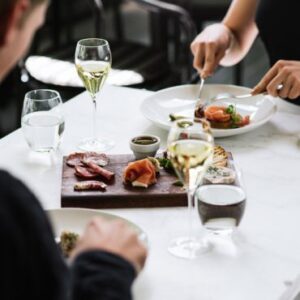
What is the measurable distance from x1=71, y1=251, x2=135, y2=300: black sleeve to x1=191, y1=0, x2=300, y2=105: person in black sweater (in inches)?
41.6

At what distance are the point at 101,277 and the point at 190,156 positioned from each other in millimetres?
302

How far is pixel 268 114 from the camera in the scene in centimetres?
187

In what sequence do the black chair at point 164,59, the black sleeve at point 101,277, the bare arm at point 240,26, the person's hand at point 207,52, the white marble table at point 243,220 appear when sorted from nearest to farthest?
1. the black sleeve at point 101,277
2. the white marble table at point 243,220
3. the person's hand at point 207,52
4. the bare arm at point 240,26
5. the black chair at point 164,59

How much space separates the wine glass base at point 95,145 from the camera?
174 cm

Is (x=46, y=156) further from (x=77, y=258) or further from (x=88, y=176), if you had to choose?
(x=77, y=258)

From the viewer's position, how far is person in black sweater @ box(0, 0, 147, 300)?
2.93 feet

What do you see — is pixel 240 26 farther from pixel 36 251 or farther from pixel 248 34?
pixel 36 251

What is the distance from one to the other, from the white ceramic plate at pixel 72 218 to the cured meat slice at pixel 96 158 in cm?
22

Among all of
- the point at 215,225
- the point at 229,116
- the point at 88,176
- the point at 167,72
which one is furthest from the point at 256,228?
the point at 167,72

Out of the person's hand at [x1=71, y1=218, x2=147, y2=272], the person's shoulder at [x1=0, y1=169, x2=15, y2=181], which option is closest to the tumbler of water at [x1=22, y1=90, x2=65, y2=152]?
the person's hand at [x1=71, y1=218, x2=147, y2=272]

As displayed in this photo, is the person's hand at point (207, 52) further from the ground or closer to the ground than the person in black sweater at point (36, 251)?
closer to the ground

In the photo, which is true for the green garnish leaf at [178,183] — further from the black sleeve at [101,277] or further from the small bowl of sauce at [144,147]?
the black sleeve at [101,277]

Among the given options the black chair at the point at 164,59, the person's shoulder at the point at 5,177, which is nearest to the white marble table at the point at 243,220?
the person's shoulder at the point at 5,177

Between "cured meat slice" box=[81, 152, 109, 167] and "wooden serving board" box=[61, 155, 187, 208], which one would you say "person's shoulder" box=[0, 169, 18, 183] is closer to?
"wooden serving board" box=[61, 155, 187, 208]
